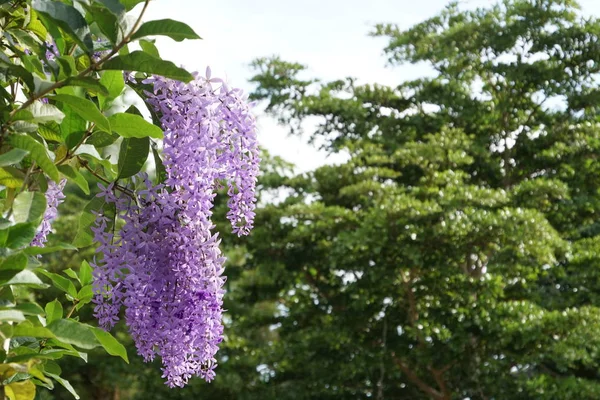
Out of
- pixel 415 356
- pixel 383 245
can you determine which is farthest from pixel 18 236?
pixel 415 356

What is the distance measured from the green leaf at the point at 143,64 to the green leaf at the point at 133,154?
0.73 ft

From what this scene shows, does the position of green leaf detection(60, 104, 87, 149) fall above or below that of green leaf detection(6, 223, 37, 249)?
above

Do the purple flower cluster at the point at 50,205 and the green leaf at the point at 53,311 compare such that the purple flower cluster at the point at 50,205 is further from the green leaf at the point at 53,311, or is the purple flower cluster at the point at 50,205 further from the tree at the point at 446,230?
the tree at the point at 446,230

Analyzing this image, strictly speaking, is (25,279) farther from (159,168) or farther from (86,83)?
(159,168)

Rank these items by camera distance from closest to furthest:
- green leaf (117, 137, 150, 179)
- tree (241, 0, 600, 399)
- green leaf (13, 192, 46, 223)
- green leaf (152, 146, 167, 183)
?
green leaf (13, 192, 46, 223), green leaf (117, 137, 150, 179), green leaf (152, 146, 167, 183), tree (241, 0, 600, 399)

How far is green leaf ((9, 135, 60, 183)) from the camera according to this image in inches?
52.4

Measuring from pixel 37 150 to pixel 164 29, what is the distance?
267 millimetres

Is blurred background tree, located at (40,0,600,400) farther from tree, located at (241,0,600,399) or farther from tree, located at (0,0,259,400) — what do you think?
tree, located at (0,0,259,400)

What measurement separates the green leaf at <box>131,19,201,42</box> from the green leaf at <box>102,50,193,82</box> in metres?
0.03

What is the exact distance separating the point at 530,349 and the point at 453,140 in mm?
2723

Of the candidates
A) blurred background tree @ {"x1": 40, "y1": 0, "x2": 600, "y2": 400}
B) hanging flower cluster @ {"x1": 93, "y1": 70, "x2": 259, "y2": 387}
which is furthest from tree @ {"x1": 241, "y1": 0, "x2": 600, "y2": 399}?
hanging flower cluster @ {"x1": 93, "y1": 70, "x2": 259, "y2": 387}

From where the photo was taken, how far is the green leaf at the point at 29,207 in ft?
4.20

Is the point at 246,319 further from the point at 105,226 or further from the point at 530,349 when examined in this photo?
the point at 105,226

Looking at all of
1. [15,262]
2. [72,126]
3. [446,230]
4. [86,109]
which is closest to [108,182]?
[72,126]
